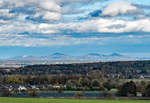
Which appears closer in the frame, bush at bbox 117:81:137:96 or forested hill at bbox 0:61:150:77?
bush at bbox 117:81:137:96

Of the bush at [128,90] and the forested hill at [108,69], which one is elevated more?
the forested hill at [108,69]

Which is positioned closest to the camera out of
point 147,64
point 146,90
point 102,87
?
point 146,90

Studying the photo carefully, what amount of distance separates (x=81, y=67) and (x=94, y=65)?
757cm

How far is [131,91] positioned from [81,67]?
360ft

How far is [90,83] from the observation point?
114 meters

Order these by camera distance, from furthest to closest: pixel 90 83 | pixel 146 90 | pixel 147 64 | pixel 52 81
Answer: pixel 147 64, pixel 52 81, pixel 90 83, pixel 146 90

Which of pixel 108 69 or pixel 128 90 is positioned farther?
pixel 108 69

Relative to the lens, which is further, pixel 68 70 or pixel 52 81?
pixel 68 70

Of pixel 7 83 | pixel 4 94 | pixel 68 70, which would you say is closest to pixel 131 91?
pixel 4 94

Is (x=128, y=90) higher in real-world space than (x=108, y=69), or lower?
lower

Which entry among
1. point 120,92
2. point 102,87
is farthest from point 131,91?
point 102,87

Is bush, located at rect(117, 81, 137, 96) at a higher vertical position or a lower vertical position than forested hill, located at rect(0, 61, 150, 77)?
lower

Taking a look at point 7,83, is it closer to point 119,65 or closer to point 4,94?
point 4,94

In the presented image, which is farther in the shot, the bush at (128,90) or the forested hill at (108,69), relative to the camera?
the forested hill at (108,69)
